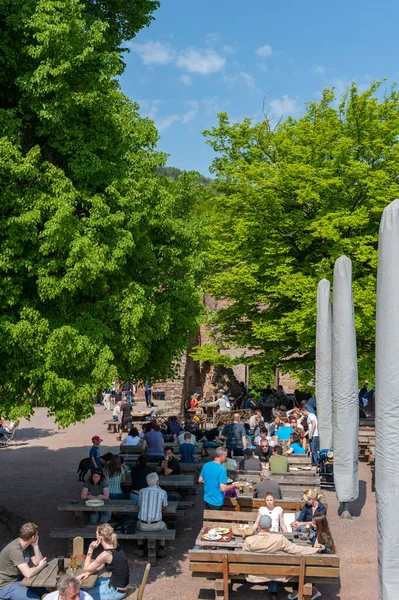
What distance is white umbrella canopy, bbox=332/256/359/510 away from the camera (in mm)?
11297

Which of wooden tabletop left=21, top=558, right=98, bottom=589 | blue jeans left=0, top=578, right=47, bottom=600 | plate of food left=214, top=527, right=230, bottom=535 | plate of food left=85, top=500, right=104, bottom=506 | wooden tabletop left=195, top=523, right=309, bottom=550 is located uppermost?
plate of food left=85, top=500, right=104, bottom=506

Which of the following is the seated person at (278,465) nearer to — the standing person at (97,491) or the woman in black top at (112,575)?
the standing person at (97,491)

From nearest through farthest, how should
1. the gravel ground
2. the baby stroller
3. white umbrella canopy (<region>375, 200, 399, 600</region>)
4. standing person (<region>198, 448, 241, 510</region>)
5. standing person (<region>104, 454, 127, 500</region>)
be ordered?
white umbrella canopy (<region>375, 200, 399, 600</region>) < the gravel ground < standing person (<region>198, 448, 241, 510</region>) < standing person (<region>104, 454, 127, 500</region>) < the baby stroller

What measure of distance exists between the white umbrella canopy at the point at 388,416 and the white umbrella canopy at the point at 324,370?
9.08 metres

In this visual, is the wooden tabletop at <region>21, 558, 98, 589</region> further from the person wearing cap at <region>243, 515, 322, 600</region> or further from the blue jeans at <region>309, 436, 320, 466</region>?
the blue jeans at <region>309, 436, 320, 466</region>

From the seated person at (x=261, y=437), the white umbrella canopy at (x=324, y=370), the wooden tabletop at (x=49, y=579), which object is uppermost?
the white umbrella canopy at (x=324, y=370)

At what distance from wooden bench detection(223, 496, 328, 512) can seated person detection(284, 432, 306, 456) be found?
4.20 meters

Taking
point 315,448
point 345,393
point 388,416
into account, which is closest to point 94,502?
point 345,393

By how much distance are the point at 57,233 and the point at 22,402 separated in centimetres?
264

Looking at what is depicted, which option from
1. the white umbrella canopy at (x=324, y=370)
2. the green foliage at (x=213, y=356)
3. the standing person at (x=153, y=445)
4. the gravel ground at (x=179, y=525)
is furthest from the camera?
the green foliage at (x=213, y=356)

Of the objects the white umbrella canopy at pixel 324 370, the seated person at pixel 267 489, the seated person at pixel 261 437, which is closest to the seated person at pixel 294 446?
the seated person at pixel 261 437

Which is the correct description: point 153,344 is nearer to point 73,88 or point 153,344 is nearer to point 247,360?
point 73,88

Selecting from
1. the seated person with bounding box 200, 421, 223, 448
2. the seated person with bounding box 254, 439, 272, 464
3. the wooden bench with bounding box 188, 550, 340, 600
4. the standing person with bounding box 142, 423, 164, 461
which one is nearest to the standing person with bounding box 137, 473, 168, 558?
the wooden bench with bounding box 188, 550, 340, 600

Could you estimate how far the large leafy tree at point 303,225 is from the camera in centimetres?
2109
